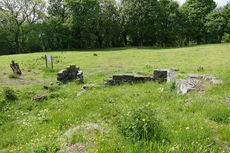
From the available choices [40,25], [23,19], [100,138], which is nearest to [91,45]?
[40,25]

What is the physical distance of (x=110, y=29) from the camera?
43719 mm

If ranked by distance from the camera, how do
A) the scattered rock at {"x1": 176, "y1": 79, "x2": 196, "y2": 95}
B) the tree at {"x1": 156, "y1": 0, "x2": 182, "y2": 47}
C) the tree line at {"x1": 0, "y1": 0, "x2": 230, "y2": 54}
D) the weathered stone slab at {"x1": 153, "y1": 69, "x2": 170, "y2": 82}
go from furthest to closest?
the tree at {"x1": 156, "y1": 0, "x2": 182, "y2": 47} → the tree line at {"x1": 0, "y1": 0, "x2": 230, "y2": 54} → the weathered stone slab at {"x1": 153, "y1": 69, "x2": 170, "y2": 82} → the scattered rock at {"x1": 176, "y1": 79, "x2": 196, "y2": 95}

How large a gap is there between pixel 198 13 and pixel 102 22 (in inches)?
1113

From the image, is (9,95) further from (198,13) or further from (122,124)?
(198,13)

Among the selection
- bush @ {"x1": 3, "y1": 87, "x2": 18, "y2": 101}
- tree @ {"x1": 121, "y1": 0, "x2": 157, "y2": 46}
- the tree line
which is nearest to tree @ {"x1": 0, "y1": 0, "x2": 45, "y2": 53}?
the tree line

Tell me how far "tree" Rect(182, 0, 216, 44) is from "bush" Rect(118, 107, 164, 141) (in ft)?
149

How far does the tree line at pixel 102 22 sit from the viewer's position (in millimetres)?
39281

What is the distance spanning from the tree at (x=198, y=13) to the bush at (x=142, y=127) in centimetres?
4553

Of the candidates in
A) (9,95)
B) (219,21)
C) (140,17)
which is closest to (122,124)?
(9,95)

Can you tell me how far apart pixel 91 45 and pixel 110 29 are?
9363 millimetres

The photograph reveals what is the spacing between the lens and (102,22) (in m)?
42.1

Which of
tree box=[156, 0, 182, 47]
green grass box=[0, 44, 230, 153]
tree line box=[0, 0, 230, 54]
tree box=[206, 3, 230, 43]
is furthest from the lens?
tree box=[156, 0, 182, 47]

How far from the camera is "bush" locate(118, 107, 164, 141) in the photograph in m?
3.15

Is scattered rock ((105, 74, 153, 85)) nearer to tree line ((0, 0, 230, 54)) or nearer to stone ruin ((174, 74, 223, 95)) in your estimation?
stone ruin ((174, 74, 223, 95))
